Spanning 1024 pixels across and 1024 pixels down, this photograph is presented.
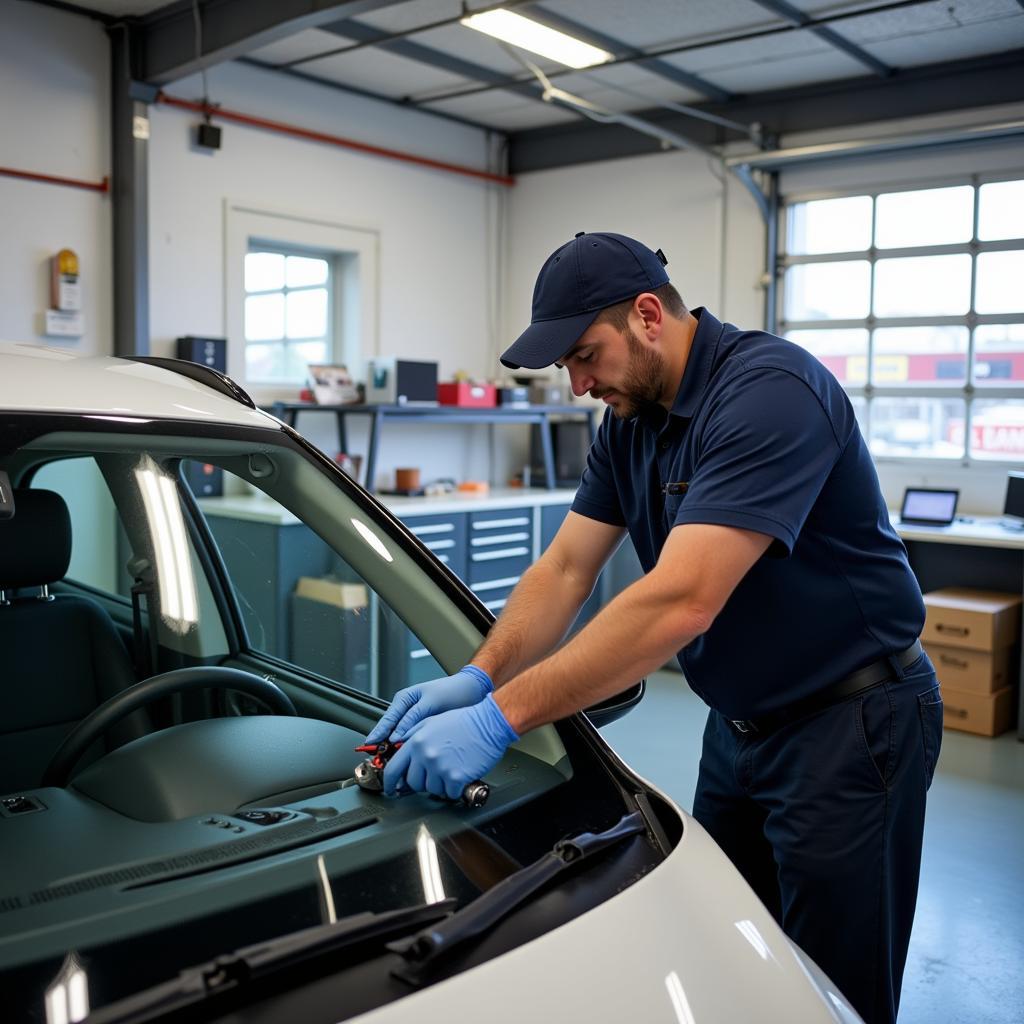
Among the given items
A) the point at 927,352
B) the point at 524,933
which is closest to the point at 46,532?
the point at 524,933

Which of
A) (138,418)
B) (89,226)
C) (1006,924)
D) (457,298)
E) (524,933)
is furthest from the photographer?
(457,298)

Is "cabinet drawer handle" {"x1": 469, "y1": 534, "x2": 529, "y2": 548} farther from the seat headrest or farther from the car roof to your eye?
the car roof

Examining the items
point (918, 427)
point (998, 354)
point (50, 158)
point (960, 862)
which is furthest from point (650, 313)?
point (918, 427)

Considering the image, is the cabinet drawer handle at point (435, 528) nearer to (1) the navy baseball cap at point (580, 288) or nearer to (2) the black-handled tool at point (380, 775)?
(1) the navy baseball cap at point (580, 288)

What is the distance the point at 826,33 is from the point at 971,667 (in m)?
2.74

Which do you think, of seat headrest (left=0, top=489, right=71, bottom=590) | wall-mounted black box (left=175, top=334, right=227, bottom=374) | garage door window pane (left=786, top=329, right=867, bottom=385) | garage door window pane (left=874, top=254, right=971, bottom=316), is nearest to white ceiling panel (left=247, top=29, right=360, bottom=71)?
wall-mounted black box (left=175, top=334, right=227, bottom=374)

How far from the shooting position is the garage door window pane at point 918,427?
17.4ft

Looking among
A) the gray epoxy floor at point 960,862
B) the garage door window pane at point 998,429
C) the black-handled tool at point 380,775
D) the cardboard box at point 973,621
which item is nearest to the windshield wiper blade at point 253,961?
the black-handled tool at point 380,775

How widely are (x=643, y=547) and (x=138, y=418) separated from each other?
0.86m

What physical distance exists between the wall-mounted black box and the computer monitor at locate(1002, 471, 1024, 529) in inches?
141

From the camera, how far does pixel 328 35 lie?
15.6 ft

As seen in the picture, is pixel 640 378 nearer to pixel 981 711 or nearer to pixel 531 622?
pixel 531 622

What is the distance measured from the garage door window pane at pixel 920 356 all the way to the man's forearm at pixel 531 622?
13.2 feet

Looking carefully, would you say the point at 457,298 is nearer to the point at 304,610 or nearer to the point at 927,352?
the point at 927,352
